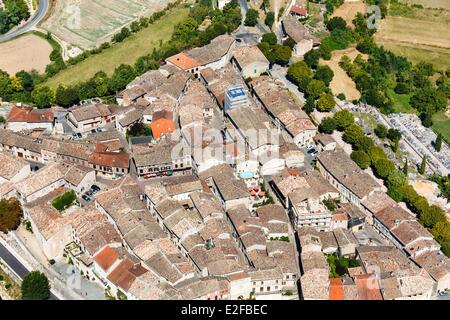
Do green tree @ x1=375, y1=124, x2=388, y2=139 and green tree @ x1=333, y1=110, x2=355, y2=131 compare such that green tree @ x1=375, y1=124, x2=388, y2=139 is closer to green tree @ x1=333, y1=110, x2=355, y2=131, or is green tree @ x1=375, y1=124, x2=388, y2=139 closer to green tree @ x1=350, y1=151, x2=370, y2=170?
green tree @ x1=333, y1=110, x2=355, y2=131

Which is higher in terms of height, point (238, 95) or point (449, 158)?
point (238, 95)

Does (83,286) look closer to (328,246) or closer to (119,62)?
(328,246)

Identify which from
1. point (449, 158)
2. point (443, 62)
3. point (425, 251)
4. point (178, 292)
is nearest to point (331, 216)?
point (425, 251)

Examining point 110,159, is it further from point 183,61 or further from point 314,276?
point 314,276

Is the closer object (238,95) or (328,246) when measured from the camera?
(328,246)

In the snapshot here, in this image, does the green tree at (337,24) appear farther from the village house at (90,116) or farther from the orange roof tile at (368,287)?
the orange roof tile at (368,287)

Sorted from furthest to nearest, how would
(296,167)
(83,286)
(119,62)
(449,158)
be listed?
(119,62), (449,158), (296,167), (83,286)

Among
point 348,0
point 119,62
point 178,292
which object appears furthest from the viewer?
point 348,0
